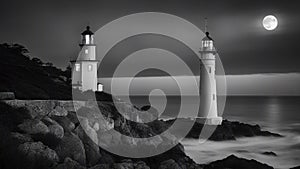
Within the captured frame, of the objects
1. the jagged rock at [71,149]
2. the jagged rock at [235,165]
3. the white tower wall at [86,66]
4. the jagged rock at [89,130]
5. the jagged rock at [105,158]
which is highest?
the white tower wall at [86,66]

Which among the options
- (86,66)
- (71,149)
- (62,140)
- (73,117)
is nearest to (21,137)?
(62,140)

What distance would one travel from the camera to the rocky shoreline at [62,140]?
7.46 meters

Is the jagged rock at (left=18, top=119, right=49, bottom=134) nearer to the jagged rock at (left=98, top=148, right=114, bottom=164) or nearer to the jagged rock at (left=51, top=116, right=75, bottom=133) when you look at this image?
the jagged rock at (left=51, top=116, right=75, bottom=133)

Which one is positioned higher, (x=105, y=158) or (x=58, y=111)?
(x=58, y=111)

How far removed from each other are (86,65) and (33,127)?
→ 12043 millimetres

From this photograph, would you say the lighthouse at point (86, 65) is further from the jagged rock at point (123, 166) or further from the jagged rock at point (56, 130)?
the jagged rock at point (123, 166)

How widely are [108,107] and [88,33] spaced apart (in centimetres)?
926

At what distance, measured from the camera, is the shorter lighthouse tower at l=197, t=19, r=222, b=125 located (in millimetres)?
22078

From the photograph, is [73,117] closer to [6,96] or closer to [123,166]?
[6,96]

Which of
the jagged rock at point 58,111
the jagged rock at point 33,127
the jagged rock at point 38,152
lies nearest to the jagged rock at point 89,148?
the jagged rock at point 58,111

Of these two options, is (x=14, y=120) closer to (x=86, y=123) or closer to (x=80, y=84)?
(x=86, y=123)

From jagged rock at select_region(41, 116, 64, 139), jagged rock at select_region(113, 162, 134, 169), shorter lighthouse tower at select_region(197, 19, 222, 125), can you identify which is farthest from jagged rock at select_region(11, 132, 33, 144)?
shorter lighthouse tower at select_region(197, 19, 222, 125)

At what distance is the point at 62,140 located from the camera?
28.6ft

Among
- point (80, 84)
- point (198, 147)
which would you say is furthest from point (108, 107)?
point (198, 147)
